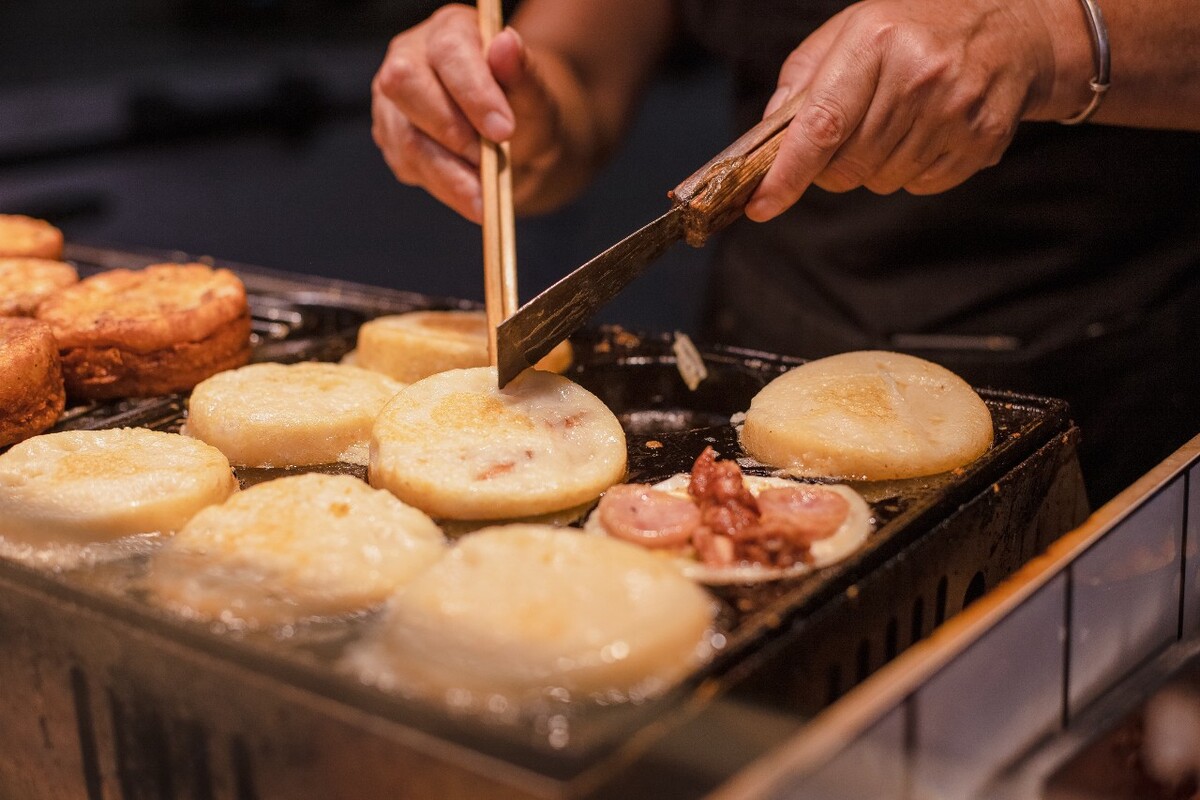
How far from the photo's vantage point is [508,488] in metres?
1.60

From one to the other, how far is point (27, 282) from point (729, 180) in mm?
1526

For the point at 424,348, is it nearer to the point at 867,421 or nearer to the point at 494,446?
the point at 494,446

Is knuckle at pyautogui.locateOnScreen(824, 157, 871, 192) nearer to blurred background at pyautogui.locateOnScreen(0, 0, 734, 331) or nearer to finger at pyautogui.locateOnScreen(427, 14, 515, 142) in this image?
finger at pyautogui.locateOnScreen(427, 14, 515, 142)

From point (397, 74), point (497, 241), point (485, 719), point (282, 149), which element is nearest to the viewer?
point (485, 719)

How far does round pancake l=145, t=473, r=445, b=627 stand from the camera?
134 cm

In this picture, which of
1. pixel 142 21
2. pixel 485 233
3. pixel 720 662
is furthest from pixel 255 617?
pixel 142 21

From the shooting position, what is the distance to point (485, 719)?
3.50ft

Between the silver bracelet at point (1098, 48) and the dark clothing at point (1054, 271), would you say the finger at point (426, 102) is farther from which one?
the silver bracelet at point (1098, 48)

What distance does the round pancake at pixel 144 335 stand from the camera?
2143 millimetres

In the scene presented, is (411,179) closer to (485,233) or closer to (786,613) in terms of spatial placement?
(485,233)

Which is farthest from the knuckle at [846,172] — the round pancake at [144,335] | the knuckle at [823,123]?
the round pancake at [144,335]

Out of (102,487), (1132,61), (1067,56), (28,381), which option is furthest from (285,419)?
(1132,61)

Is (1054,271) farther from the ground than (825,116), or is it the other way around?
(825,116)

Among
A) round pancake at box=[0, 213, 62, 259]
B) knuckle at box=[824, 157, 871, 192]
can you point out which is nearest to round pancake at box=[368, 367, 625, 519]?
knuckle at box=[824, 157, 871, 192]
